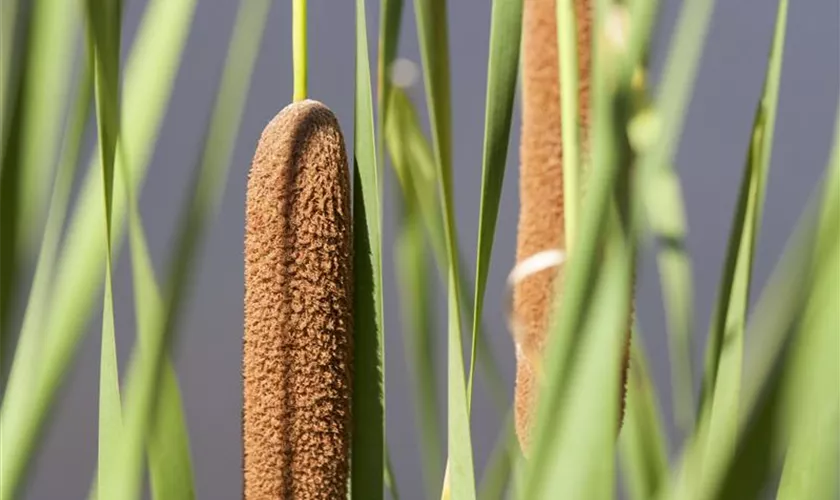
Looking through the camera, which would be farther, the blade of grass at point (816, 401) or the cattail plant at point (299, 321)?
the cattail plant at point (299, 321)

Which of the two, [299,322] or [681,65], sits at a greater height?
[681,65]

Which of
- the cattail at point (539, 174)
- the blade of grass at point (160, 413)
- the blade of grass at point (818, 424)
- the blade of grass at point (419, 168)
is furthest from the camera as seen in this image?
the blade of grass at point (419, 168)

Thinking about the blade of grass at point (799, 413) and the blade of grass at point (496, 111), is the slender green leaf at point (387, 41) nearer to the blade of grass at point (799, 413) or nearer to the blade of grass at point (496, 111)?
the blade of grass at point (496, 111)

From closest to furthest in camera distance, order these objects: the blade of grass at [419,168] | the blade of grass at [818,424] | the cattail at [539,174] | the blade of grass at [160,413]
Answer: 1. the blade of grass at [818,424]
2. the blade of grass at [160,413]
3. the cattail at [539,174]
4. the blade of grass at [419,168]

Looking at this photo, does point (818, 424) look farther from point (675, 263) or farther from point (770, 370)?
point (675, 263)

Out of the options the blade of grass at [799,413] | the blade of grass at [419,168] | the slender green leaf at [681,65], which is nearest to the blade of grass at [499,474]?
the blade of grass at [419,168]

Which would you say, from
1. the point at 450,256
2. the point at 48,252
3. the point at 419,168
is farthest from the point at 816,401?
the point at 419,168

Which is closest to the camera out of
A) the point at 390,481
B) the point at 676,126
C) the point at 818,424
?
the point at 818,424
